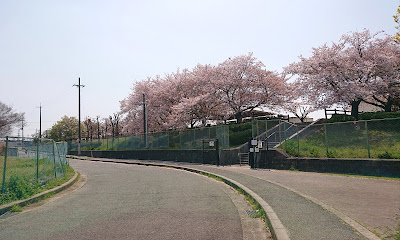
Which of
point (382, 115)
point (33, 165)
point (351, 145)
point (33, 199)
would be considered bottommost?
point (33, 199)

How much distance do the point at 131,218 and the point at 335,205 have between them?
4.94 metres

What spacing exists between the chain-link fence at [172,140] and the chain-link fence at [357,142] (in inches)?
289

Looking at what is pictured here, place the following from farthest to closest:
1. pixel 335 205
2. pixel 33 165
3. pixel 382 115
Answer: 1. pixel 382 115
2. pixel 33 165
3. pixel 335 205

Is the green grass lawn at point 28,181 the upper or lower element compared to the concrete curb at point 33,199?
upper

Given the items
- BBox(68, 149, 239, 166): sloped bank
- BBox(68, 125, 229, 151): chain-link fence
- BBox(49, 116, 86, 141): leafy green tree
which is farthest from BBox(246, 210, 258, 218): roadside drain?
BBox(49, 116, 86, 141): leafy green tree

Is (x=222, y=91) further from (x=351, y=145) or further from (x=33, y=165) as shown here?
(x=33, y=165)

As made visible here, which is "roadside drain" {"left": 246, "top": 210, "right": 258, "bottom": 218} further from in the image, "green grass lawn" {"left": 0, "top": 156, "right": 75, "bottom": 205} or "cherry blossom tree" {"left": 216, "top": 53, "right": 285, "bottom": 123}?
"cherry blossom tree" {"left": 216, "top": 53, "right": 285, "bottom": 123}

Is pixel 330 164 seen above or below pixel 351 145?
below

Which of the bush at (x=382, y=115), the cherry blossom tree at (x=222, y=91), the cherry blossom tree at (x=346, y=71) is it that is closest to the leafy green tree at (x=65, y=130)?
the cherry blossom tree at (x=222, y=91)

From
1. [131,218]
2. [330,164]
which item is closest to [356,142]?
[330,164]

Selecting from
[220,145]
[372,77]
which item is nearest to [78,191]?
[220,145]

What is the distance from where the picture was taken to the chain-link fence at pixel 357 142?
49.4 feet

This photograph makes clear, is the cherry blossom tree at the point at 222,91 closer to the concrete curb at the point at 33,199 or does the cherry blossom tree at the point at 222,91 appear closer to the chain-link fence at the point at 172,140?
the chain-link fence at the point at 172,140

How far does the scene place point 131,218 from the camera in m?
7.14
